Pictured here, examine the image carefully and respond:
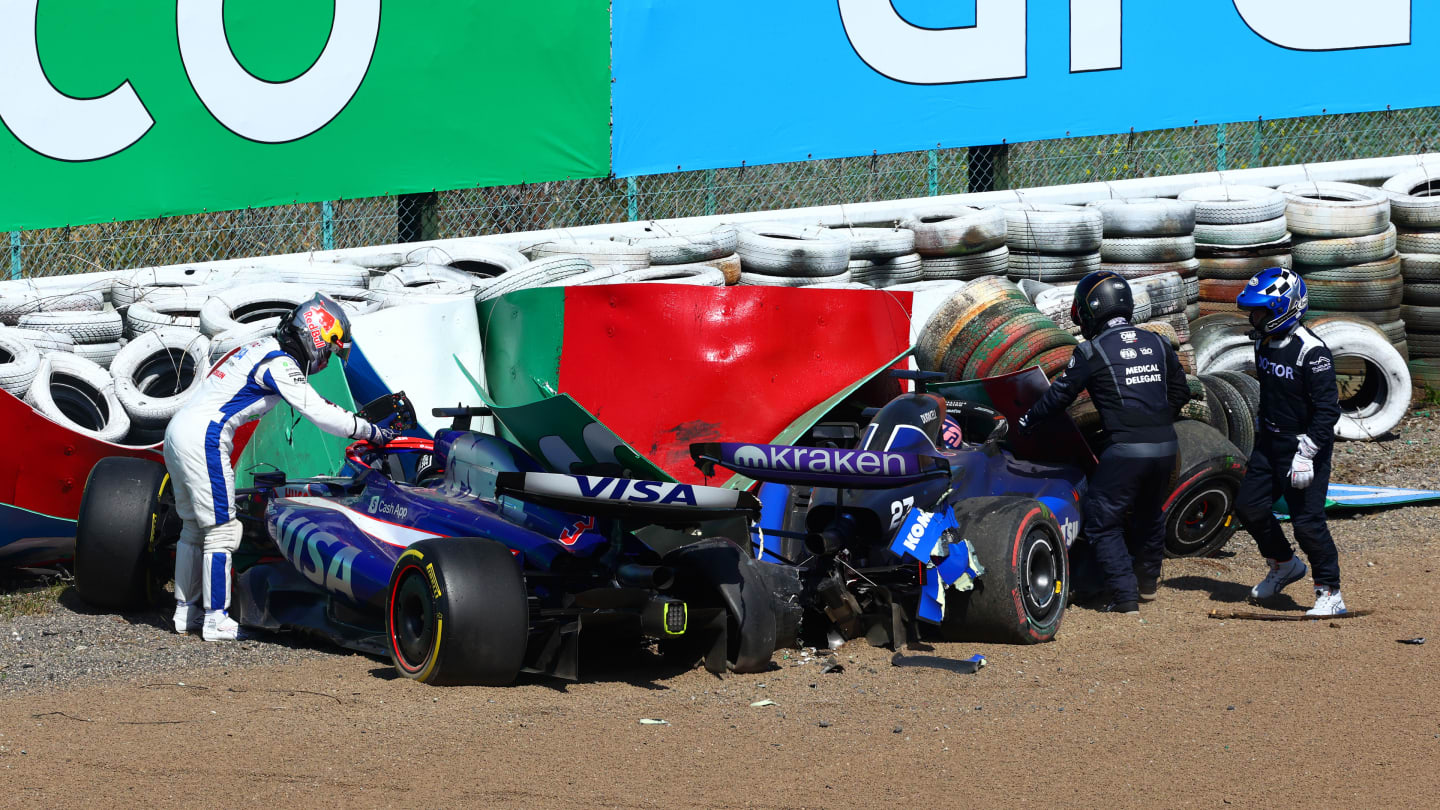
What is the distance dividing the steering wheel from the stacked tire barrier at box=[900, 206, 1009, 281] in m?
5.70

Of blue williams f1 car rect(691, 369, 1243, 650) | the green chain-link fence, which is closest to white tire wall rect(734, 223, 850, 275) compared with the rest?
the green chain-link fence

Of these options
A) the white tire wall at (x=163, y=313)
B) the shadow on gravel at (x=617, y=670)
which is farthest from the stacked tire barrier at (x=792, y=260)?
the shadow on gravel at (x=617, y=670)

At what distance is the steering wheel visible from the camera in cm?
723

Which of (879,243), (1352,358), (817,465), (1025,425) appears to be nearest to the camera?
(817,465)

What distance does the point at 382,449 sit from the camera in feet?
23.8

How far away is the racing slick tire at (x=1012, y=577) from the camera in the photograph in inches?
258

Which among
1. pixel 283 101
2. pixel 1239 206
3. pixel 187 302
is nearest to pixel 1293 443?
pixel 1239 206

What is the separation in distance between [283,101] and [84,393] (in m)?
3.26

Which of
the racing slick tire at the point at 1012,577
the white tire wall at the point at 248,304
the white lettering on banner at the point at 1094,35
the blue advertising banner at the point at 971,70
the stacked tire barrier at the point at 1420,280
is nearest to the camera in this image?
the racing slick tire at the point at 1012,577

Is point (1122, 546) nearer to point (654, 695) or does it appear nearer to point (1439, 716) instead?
point (1439, 716)

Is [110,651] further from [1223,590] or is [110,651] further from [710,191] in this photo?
[710,191]

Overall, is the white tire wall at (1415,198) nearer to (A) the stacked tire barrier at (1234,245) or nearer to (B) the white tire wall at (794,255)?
(A) the stacked tire barrier at (1234,245)

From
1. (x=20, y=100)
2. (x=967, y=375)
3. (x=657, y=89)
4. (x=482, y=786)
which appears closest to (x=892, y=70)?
(x=657, y=89)

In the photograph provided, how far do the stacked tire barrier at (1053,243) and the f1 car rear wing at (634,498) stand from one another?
6807 mm
